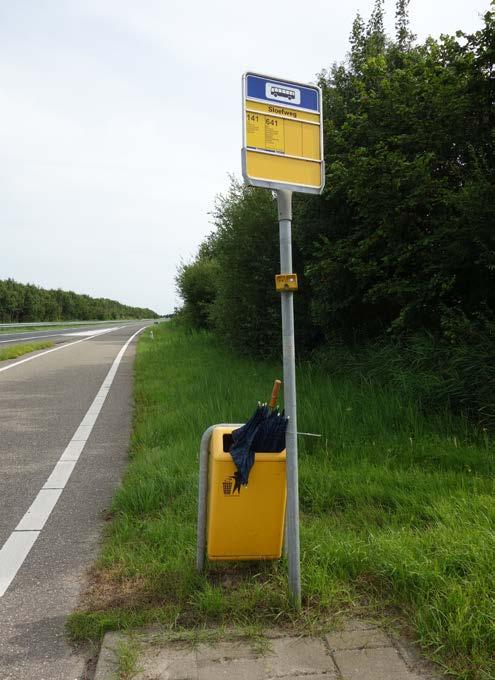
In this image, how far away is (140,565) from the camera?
312 centimetres

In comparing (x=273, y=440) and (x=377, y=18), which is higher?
(x=377, y=18)

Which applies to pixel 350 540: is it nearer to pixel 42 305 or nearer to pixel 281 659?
pixel 281 659

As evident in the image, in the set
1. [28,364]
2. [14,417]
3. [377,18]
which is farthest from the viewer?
[28,364]

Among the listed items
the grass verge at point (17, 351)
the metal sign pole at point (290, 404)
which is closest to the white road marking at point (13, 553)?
the metal sign pole at point (290, 404)

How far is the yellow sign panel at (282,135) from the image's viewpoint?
2.57 metres

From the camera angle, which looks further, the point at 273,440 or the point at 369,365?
the point at 369,365

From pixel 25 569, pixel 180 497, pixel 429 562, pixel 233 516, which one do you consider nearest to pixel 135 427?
pixel 180 497

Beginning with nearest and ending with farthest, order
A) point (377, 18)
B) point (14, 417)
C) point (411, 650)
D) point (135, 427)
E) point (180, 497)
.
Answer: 1. point (411, 650)
2. point (180, 497)
3. point (135, 427)
4. point (14, 417)
5. point (377, 18)

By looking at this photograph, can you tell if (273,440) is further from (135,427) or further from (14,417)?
(14,417)

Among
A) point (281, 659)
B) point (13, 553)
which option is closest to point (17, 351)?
point (13, 553)

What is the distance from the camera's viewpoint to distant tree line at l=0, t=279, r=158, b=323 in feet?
227

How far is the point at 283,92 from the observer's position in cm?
268

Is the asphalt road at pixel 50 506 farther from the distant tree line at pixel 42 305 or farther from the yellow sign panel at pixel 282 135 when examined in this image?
the distant tree line at pixel 42 305

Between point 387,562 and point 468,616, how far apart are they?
1.71 ft
